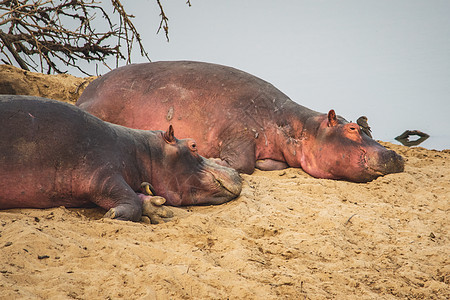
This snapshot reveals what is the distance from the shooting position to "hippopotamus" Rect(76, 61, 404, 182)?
5953mm

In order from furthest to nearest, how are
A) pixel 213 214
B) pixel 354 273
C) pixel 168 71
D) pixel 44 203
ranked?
pixel 168 71, pixel 213 214, pixel 44 203, pixel 354 273

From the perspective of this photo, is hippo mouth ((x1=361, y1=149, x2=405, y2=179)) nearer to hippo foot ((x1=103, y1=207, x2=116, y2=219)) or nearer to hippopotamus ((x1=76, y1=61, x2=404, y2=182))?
hippopotamus ((x1=76, y1=61, x2=404, y2=182))

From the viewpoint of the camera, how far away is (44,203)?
12.3ft

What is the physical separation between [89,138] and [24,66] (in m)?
5.75

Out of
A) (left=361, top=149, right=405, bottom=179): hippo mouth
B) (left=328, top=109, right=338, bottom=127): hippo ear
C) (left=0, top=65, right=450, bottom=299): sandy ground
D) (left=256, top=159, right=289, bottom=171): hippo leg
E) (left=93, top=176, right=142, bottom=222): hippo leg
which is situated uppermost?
(left=328, top=109, right=338, bottom=127): hippo ear

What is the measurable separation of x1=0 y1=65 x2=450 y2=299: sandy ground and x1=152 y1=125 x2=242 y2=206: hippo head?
0.13 meters

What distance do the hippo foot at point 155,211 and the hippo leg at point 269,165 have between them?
2.48 m

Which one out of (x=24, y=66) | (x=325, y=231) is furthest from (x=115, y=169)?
(x=24, y=66)

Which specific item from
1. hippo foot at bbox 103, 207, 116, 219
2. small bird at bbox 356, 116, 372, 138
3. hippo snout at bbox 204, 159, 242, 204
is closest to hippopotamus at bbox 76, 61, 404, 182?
hippo snout at bbox 204, 159, 242, 204

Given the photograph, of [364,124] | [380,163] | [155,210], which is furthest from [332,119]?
[155,210]

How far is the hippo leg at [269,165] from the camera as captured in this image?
6.27m

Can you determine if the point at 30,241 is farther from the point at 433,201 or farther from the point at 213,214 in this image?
the point at 433,201

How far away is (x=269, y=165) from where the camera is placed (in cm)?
630

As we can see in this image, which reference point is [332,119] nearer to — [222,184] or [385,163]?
[385,163]
